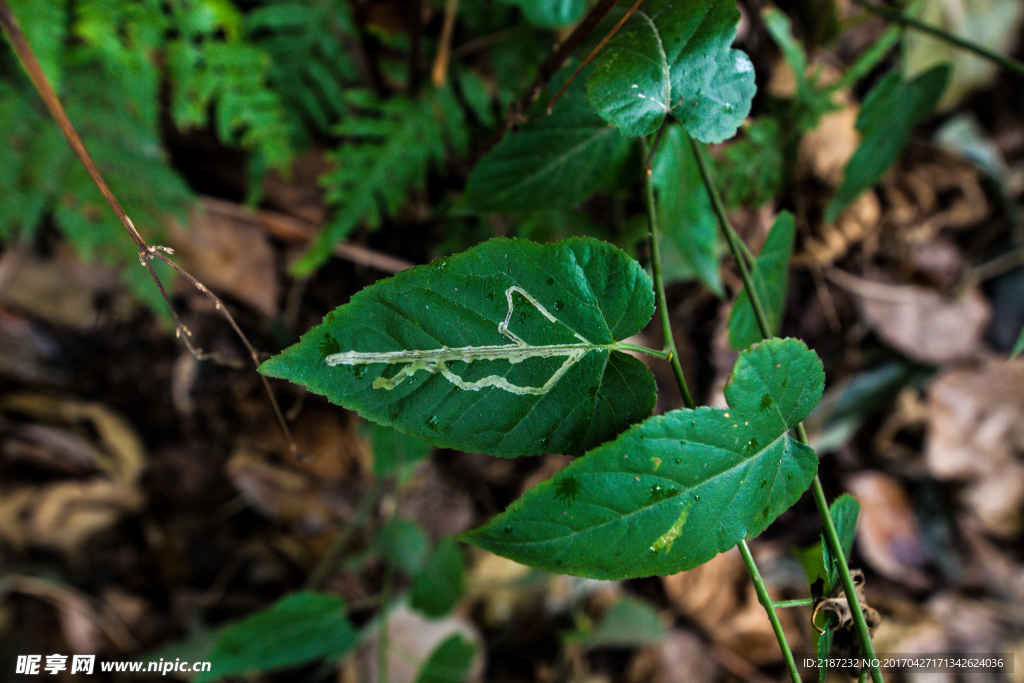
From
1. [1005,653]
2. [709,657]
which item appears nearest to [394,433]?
[709,657]

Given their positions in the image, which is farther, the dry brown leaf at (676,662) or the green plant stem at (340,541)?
the dry brown leaf at (676,662)

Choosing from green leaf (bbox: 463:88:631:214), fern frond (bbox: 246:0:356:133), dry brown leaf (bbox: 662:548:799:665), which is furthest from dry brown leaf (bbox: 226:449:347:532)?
green leaf (bbox: 463:88:631:214)

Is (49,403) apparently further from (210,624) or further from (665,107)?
(665,107)

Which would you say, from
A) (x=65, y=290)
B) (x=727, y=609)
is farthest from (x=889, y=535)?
(x=65, y=290)

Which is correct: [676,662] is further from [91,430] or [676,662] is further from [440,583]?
[91,430]

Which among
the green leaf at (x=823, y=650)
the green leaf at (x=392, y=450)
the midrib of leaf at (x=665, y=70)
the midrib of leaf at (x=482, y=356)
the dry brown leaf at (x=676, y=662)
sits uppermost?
the midrib of leaf at (x=665, y=70)

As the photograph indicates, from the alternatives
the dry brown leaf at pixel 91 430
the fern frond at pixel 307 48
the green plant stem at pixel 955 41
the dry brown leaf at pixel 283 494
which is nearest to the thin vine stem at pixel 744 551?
the green plant stem at pixel 955 41

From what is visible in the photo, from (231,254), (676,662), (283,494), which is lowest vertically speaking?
(676,662)

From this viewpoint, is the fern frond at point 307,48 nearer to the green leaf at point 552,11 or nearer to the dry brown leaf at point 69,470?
the green leaf at point 552,11

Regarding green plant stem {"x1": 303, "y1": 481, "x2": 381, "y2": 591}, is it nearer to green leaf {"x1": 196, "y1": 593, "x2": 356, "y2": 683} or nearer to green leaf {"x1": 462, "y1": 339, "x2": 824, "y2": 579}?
green leaf {"x1": 196, "y1": 593, "x2": 356, "y2": 683}
